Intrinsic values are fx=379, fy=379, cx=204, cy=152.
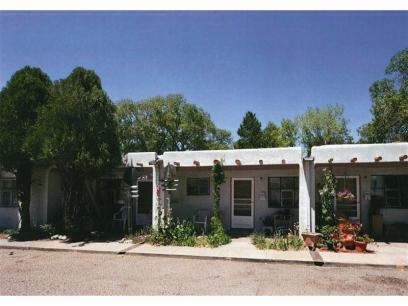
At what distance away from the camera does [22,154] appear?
14.2 meters

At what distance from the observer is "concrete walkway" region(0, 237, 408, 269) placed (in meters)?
9.96

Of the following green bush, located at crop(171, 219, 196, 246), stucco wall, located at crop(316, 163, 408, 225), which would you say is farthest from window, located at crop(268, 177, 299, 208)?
green bush, located at crop(171, 219, 196, 246)

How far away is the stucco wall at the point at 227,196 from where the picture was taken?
15648 millimetres

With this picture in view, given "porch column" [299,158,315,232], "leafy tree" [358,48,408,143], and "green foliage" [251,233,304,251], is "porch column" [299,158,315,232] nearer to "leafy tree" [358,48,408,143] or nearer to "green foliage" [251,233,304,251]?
"green foliage" [251,233,304,251]

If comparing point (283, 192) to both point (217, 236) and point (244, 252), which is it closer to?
point (217, 236)

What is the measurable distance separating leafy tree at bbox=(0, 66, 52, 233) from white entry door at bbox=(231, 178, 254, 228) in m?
8.04

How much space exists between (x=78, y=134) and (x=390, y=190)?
11910 millimetres

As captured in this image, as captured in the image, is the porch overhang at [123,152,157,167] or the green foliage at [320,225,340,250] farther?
the porch overhang at [123,152,157,167]

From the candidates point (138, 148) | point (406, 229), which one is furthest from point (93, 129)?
point (138, 148)

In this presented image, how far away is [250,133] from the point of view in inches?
1656

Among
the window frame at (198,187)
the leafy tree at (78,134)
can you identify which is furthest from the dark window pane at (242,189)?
the leafy tree at (78,134)

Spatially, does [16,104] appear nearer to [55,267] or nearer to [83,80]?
[83,80]

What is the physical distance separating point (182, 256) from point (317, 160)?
5423 mm

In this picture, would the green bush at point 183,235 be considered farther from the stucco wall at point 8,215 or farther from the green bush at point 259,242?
the stucco wall at point 8,215
